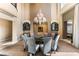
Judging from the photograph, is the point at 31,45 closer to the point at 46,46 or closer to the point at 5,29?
the point at 46,46

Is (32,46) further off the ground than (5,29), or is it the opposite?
(5,29)

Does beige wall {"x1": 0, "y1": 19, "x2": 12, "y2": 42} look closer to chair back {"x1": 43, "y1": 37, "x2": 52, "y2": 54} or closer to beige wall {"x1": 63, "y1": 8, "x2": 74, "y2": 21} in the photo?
chair back {"x1": 43, "y1": 37, "x2": 52, "y2": 54}

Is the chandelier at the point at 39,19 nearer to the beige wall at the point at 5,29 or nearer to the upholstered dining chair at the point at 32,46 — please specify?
the upholstered dining chair at the point at 32,46

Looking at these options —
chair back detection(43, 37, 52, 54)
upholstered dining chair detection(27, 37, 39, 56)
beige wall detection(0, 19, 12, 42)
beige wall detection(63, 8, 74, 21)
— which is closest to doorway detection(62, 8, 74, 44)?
beige wall detection(63, 8, 74, 21)

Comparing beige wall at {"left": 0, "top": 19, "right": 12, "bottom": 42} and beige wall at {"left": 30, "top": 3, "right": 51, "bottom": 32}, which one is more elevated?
beige wall at {"left": 30, "top": 3, "right": 51, "bottom": 32}

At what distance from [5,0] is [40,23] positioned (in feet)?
2.23

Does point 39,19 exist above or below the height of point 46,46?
above

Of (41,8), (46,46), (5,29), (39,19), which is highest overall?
(41,8)

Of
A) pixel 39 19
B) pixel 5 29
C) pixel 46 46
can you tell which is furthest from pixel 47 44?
pixel 5 29

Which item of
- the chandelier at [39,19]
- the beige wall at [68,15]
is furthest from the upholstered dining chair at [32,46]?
the beige wall at [68,15]

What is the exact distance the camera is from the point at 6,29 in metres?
1.90

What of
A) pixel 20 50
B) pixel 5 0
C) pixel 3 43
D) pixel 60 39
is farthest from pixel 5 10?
pixel 60 39

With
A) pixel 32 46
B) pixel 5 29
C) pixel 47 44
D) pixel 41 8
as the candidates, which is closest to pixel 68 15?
pixel 41 8

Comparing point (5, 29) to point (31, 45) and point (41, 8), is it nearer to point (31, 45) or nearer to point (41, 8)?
point (31, 45)
